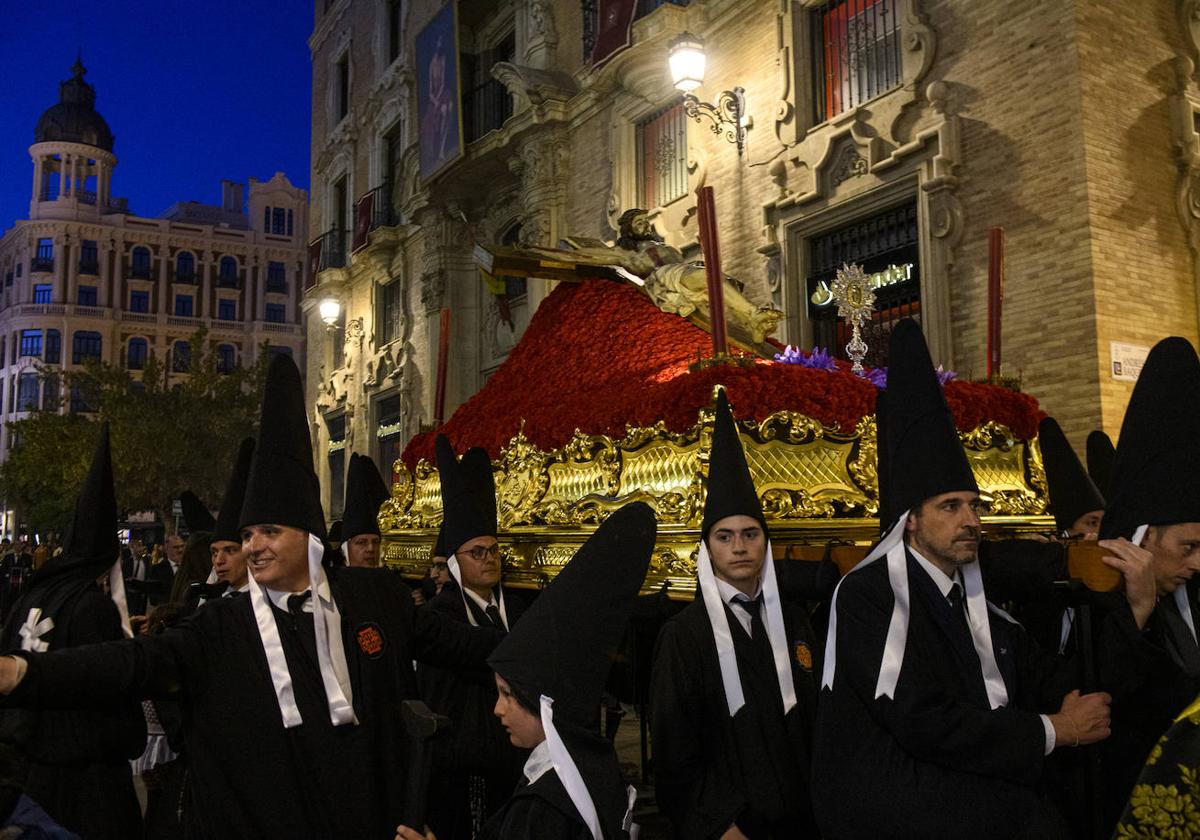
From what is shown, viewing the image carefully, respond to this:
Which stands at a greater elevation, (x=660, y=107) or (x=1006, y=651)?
(x=660, y=107)

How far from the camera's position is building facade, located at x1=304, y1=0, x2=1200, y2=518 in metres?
8.11

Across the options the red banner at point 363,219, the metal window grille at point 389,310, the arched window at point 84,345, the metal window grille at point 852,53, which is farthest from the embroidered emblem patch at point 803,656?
the arched window at point 84,345

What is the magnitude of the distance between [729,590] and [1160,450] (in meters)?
1.40

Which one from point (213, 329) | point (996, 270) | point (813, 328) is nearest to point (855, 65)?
point (813, 328)

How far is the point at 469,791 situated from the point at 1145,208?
7465 mm

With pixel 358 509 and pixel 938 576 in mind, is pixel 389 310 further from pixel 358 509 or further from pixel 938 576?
pixel 938 576

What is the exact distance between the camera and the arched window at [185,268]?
53906 millimetres

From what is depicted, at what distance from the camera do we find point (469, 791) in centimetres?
396

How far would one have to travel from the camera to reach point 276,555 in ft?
9.25

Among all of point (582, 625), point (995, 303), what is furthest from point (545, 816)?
point (995, 303)

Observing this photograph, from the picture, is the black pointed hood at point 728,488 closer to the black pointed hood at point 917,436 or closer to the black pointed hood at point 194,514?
the black pointed hood at point 917,436

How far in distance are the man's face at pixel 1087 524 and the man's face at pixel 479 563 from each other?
2.71 metres

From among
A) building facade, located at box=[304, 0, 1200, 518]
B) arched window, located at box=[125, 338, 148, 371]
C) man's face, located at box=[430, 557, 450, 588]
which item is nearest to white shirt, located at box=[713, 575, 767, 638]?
man's face, located at box=[430, 557, 450, 588]

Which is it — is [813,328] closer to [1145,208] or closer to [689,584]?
[1145,208]
